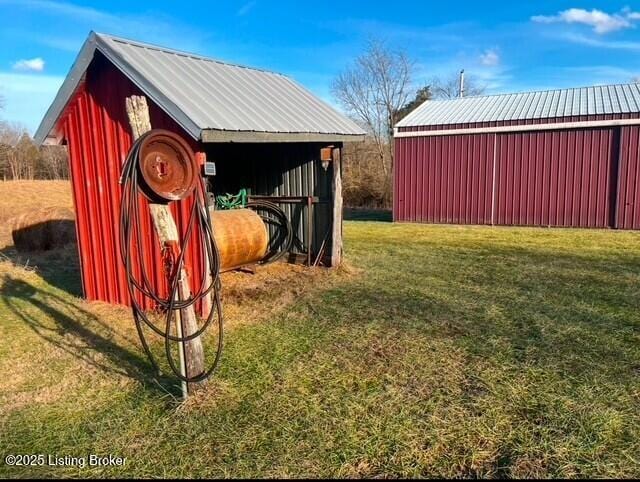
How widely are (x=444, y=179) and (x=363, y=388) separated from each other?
11.4m

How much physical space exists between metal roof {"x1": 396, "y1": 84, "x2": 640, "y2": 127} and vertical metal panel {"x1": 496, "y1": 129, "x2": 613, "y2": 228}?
2.05 feet

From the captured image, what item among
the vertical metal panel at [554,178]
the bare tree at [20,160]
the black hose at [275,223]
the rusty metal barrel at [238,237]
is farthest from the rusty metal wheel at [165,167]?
the bare tree at [20,160]

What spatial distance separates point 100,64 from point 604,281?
720 centimetres

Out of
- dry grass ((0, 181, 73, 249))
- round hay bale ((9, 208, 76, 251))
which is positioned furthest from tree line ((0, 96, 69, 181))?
round hay bale ((9, 208, 76, 251))

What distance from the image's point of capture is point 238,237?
23.3 feet

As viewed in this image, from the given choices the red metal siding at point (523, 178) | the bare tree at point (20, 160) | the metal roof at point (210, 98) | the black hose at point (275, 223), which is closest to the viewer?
the metal roof at point (210, 98)

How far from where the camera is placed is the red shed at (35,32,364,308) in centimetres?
535

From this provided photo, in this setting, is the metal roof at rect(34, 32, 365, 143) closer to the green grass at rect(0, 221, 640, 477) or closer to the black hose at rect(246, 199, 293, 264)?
the black hose at rect(246, 199, 293, 264)

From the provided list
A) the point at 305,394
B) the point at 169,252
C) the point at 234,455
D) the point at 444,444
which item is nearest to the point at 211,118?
A: the point at 169,252

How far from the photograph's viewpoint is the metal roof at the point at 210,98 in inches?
200

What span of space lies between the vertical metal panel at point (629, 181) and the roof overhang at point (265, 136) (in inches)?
315

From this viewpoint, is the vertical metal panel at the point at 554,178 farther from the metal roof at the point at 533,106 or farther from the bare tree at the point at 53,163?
the bare tree at the point at 53,163

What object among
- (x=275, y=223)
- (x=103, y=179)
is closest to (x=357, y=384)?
(x=103, y=179)

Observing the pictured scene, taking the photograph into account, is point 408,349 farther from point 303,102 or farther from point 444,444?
point 303,102
